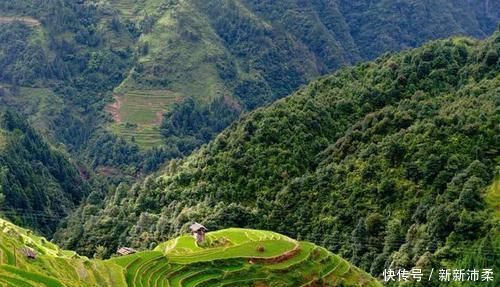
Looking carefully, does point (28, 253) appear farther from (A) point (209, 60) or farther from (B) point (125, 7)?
(B) point (125, 7)

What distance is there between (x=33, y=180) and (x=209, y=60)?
67.0 meters

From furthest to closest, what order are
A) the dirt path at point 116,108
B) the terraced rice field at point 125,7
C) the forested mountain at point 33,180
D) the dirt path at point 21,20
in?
the terraced rice field at point 125,7
the dirt path at point 21,20
the dirt path at point 116,108
the forested mountain at point 33,180

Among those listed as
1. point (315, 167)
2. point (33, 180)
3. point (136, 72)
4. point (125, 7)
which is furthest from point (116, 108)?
point (315, 167)

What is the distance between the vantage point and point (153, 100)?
136m

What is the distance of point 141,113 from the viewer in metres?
132

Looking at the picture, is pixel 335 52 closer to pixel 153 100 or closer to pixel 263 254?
pixel 153 100

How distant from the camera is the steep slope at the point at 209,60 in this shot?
134 m

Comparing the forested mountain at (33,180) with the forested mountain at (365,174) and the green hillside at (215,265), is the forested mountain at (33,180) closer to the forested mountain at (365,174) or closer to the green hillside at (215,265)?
the forested mountain at (365,174)

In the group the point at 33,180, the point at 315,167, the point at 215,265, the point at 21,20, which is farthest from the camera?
the point at 21,20

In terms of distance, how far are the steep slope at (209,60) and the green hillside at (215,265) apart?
84.2 m

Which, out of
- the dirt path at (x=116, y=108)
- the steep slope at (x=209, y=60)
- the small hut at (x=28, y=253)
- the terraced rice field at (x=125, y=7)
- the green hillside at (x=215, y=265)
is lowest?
the dirt path at (x=116, y=108)

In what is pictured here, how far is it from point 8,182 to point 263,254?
160 feet

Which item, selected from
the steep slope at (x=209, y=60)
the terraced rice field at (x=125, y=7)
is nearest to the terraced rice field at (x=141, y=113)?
the steep slope at (x=209, y=60)

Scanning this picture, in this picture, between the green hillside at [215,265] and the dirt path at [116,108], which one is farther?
the dirt path at [116,108]
